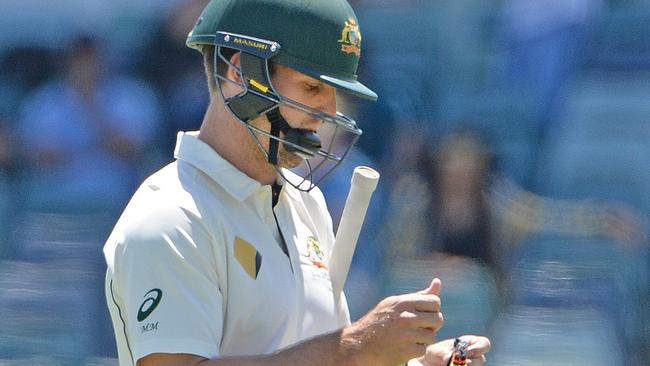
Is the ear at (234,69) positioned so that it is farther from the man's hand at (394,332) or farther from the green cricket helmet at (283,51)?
the man's hand at (394,332)

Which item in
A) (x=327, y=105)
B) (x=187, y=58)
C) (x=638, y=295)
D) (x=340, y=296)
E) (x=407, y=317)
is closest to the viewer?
(x=407, y=317)

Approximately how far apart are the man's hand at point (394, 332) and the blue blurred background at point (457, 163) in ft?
6.85

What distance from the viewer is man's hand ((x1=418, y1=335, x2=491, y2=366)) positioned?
2775mm

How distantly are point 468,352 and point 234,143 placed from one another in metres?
0.73

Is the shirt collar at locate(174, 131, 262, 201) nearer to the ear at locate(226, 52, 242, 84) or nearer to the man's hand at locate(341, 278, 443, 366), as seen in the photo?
the ear at locate(226, 52, 242, 84)

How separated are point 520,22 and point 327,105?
6.56ft

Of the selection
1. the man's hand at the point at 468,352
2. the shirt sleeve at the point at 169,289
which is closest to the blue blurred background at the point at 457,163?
the man's hand at the point at 468,352

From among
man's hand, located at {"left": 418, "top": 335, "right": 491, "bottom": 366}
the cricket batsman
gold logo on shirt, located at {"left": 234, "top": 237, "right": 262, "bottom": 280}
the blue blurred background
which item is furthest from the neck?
the blue blurred background

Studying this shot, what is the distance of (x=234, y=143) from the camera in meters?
A: 2.68

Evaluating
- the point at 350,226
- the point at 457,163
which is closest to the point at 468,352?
the point at 350,226

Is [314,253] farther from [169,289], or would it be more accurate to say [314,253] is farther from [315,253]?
[169,289]

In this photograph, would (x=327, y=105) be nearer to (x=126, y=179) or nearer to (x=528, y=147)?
(x=528, y=147)

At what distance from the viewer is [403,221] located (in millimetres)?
4551

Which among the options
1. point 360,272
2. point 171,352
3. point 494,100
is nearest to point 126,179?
point 360,272
